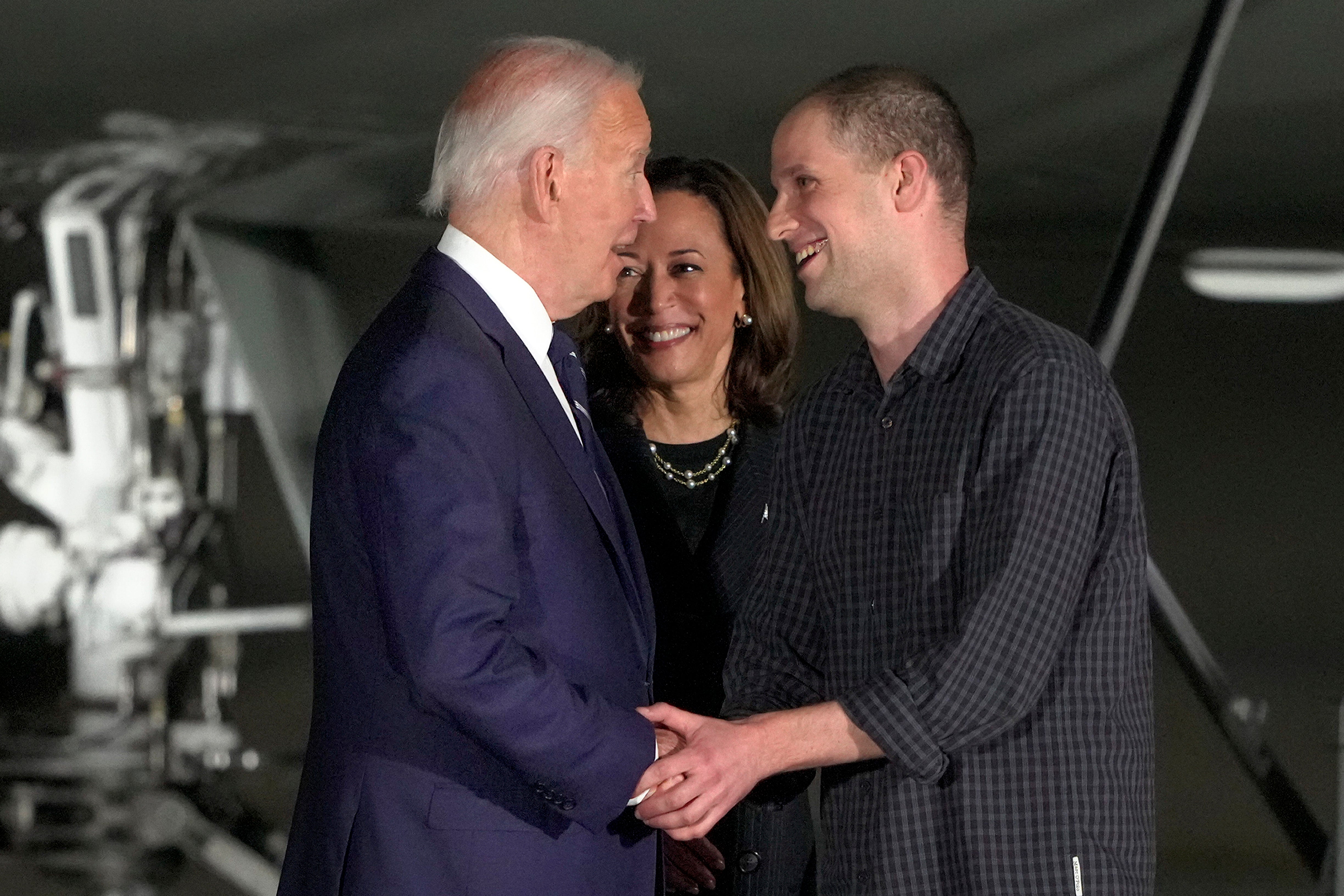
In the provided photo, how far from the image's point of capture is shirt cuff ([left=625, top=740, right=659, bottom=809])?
1428 mm

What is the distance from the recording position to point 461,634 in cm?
127

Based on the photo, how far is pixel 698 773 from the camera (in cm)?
149

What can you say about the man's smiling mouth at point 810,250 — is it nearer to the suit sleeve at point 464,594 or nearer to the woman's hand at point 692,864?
the suit sleeve at point 464,594

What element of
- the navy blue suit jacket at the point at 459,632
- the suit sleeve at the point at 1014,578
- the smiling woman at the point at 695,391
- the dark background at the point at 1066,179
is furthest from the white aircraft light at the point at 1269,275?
the navy blue suit jacket at the point at 459,632

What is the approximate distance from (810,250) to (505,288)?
362 mm

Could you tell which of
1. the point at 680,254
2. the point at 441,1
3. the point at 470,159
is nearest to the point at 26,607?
the point at 441,1

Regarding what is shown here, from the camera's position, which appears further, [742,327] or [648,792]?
[742,327]

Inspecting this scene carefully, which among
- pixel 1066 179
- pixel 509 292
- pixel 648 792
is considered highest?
pixel 1066 179

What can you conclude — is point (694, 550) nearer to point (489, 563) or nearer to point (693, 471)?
point (693, 471)

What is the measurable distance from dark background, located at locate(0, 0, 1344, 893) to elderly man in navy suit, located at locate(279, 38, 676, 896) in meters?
2.03

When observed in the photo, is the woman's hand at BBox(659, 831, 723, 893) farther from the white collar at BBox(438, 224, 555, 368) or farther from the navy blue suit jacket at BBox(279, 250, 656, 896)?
the white collar at BBox(438, 224, 555, 368)

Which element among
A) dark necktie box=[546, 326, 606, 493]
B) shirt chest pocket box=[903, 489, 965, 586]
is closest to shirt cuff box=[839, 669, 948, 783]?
shirt chest pocket box=[903, 489, 965, 586]

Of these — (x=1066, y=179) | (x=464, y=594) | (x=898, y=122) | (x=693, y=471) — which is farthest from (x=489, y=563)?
(x=1066, y=179)

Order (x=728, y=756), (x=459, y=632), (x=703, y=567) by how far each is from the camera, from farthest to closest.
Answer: (x=703, y=567) < (x=728, y=756) < (x=459, y=632)
